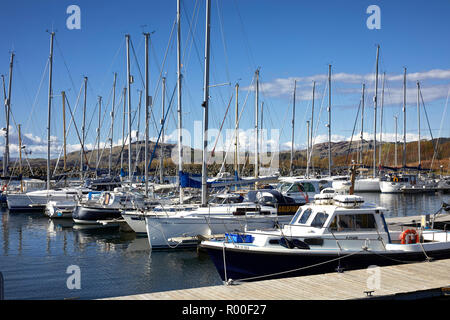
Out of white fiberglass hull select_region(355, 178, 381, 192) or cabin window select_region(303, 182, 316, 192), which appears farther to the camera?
white fiberglass hull select_region(355, 178, 381, 192)

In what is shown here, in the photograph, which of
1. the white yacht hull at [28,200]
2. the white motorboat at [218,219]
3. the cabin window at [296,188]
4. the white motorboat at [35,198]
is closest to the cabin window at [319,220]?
the white motorboat at [218,219]

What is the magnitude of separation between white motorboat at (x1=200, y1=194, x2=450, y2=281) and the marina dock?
5.26 feet

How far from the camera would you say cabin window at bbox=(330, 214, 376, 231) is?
596 inches

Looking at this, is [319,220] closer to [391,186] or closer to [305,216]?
[305,216]

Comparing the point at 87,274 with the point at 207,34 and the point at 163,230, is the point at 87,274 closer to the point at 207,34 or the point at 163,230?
the point at 163,230

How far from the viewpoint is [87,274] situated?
18312 millimetres

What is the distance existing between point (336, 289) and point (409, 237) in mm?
5812

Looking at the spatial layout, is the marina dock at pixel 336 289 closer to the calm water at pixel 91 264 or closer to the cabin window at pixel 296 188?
the calm water at pixel 91 264

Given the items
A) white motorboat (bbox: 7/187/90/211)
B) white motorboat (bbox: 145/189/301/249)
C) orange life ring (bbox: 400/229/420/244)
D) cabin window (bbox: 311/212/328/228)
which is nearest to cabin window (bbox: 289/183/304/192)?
white motorboat (bbox: 145/189/301/249)

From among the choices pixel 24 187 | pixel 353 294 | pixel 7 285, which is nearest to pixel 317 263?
pixel 353 294

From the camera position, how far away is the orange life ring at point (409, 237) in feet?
51.6

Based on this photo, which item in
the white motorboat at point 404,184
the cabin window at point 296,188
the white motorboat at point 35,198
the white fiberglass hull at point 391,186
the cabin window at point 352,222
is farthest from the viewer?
the white motorboat at point 404,184

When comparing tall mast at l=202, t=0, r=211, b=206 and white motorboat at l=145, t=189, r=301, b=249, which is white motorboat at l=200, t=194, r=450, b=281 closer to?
white motorboat at l=145, t=189, r=301, b=249

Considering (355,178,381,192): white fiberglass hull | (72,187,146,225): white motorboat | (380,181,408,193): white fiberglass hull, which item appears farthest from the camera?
(355,178,381,192): white fiberglass hull
